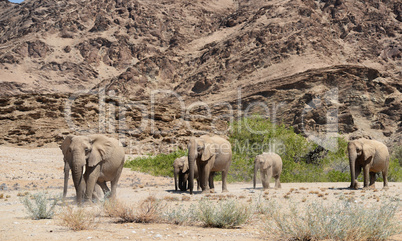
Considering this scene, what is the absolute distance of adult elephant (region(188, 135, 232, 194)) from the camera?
1227 cm

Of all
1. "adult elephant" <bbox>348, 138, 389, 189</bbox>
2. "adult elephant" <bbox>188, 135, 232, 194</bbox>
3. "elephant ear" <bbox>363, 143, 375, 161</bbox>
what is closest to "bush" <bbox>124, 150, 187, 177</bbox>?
"adult elephant" <bbox>188, 135, 232, 194</bbox>

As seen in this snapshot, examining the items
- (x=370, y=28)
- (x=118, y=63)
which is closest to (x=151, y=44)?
(x=118, y=63)

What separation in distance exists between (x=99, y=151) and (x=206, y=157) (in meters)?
4.53

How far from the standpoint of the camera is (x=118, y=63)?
130000mm

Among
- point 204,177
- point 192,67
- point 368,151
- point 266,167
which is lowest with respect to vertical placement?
point 204,177

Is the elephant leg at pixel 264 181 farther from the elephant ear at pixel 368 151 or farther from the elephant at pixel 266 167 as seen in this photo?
the elephant ear at pixel 368 151

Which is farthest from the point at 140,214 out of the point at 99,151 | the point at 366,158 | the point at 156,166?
the point at 156,166

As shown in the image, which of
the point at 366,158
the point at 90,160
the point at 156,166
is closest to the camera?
the point at 90,160

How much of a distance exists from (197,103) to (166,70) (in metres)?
32.8

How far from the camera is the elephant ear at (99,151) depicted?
8.66m

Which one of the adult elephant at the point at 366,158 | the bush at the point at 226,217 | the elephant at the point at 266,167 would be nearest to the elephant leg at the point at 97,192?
the bush at the point at 226,217

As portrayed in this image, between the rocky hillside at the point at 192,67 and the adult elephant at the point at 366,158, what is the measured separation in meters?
23.9

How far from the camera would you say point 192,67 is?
377 feet

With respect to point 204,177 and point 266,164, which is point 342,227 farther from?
point 266,164
